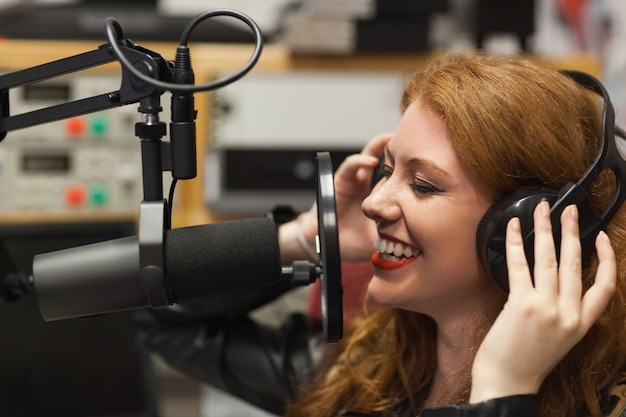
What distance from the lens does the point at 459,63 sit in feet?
3.62

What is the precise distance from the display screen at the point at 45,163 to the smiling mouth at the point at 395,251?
3.48 feet

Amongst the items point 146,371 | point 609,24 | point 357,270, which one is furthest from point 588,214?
point 609,24

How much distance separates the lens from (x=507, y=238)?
939 millimetres

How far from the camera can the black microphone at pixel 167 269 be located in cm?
79

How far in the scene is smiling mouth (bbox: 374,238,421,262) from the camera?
1.07 m

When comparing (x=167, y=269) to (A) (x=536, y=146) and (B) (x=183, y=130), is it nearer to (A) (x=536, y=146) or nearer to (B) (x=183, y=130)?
(B) (x=183, y=130)

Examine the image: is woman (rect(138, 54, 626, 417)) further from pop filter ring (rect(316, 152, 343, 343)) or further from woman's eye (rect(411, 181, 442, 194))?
pop filter ring (rect(316, 152, 343, 343))

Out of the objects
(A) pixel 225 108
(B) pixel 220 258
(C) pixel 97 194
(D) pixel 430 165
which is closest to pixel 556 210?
(D) pixel 430 165

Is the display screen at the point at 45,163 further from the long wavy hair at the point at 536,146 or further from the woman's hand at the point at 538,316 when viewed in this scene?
the woman's hand at the point at 538,316

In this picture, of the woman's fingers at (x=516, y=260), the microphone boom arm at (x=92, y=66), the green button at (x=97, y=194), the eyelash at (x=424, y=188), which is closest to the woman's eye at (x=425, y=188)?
the eyelash at (x=424, y=188)

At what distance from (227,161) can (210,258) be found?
1.14 meters

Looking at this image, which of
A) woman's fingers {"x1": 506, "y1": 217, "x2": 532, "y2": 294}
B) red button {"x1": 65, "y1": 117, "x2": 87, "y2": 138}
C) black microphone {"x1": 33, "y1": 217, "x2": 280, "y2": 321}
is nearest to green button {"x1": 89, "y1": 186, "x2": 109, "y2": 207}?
red button {"x1": 65, "y1": 117, "x2": 87, "y2": 138}

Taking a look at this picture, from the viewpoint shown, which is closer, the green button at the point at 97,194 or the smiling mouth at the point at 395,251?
the smiling mouth at the point at 395,251

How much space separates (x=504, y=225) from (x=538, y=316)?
5.0 inches
